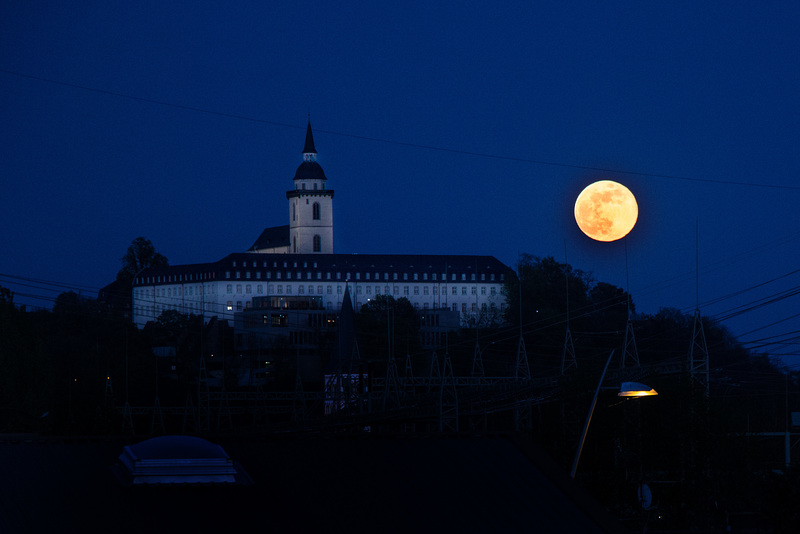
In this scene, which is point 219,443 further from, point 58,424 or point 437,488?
point 58,424

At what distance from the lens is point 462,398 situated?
3696 inches

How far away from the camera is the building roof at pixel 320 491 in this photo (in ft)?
59.8

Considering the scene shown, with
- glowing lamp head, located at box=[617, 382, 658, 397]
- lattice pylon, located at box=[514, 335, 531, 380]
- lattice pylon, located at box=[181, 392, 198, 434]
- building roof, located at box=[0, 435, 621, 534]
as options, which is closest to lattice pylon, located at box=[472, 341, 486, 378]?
lattice pylon, located at box=[514, 335, 531, 380]

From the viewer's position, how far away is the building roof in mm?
18219

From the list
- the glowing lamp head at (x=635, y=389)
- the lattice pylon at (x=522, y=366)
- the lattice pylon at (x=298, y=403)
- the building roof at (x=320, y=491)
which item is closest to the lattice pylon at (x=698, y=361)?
the lattice pylon at (x=522, y=366)

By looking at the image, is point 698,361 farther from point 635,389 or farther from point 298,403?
point 298,403

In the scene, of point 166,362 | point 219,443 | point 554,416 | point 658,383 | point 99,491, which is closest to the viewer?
point 99,491

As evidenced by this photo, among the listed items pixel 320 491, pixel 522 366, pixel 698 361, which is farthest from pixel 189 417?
pixel 320 491

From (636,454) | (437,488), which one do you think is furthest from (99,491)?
(636,454)

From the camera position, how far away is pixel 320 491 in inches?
773

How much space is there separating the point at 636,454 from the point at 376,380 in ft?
272

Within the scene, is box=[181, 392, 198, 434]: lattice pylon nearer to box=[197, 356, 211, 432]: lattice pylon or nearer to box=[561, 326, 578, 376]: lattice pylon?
box=[197, 356, 211, 432]: lattice pylon

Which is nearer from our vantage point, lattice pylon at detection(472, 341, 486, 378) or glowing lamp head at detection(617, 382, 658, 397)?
glowing lamp head at detection(617, 382, 658, 397)

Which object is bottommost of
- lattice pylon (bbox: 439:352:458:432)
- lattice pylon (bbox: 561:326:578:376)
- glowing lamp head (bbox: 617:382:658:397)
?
lattice pylon (bbox: 439:352:458:432)
